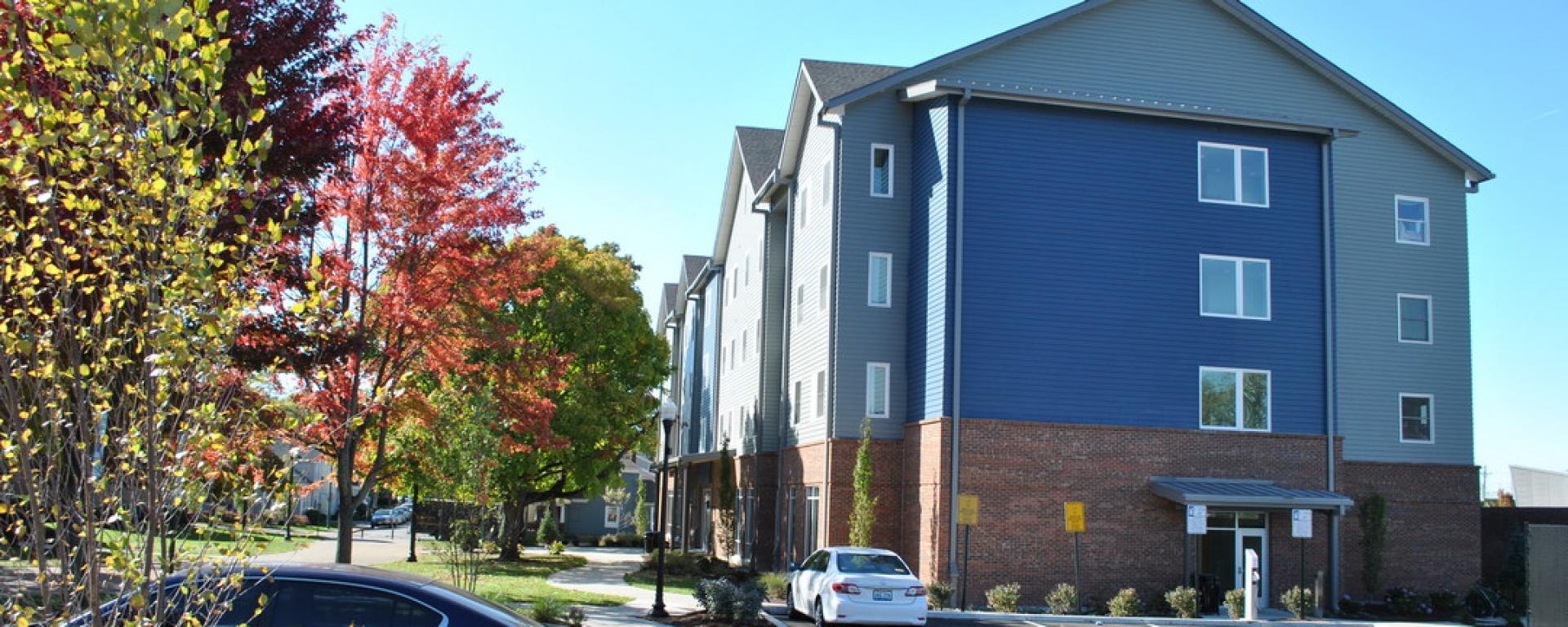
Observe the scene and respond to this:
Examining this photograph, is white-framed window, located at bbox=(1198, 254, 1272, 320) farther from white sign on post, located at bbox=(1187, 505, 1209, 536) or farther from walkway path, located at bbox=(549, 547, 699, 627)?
walkway path, located at bbox=(549, 547, 699, 627)

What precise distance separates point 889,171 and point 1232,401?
959cm

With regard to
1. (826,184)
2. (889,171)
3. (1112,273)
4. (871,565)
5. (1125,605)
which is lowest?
(1125,605)

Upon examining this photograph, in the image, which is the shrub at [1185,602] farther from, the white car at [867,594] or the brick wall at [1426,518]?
the white car at [867,594]

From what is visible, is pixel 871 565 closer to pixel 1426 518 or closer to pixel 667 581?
pixel 667 581

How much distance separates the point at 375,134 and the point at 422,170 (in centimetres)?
85

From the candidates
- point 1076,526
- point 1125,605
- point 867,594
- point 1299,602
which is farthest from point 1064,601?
point 867,594

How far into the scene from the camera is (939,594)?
26844mm

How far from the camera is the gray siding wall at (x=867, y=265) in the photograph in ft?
103

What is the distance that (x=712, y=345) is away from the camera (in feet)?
169

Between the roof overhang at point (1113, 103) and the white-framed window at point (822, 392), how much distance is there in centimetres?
714

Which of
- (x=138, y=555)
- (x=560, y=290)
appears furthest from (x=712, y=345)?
(x=138, y=555)

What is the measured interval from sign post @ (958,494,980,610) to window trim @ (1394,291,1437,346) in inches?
538

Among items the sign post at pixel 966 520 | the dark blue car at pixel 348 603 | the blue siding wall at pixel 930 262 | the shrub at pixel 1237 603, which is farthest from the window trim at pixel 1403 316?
the dark blue car at pixel 348 603

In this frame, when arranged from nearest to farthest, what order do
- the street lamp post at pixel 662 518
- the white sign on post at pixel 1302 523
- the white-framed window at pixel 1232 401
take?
the street lamp post at pixel 662 518 → the white sign on post at pixel 1302 523 → the white-framed window at pixel 1232 401
